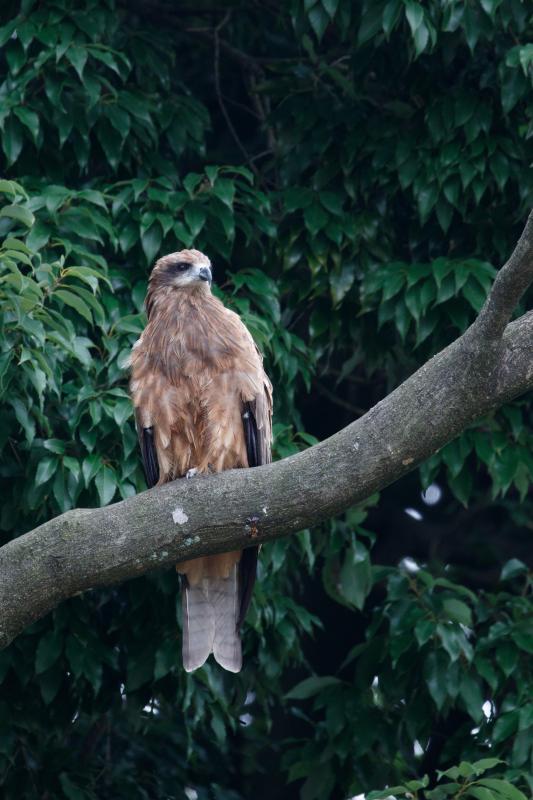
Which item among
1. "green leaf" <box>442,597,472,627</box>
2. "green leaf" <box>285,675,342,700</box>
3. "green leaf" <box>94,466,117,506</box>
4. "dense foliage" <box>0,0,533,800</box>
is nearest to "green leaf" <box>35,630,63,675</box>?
"dense foliage" <box>0,0,533,800</box>

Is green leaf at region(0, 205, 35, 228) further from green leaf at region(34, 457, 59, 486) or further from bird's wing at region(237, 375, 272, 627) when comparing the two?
bird's wing at region(237, 375, 272, 627)

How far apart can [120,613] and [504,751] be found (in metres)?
1.68

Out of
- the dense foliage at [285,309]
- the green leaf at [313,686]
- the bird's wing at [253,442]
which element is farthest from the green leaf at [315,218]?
the green leaf at [313,686]

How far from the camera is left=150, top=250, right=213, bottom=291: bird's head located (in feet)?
16.6

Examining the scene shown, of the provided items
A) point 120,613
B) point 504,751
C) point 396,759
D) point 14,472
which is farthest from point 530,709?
point 14,472

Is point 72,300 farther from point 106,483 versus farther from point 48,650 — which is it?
point 48,650

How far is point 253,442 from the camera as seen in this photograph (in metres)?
4.87

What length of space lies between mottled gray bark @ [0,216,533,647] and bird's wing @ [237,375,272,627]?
3.31 feet

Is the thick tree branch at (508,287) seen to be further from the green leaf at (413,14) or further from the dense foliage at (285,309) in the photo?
the green leaf at (413,14)

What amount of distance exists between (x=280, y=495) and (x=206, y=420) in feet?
3.79

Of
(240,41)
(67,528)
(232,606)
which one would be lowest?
(232,606)

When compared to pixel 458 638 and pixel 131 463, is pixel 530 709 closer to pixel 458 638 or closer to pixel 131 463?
pixel 458 638

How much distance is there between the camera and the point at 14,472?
4918mm

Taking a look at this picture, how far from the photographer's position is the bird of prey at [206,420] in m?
4.78
